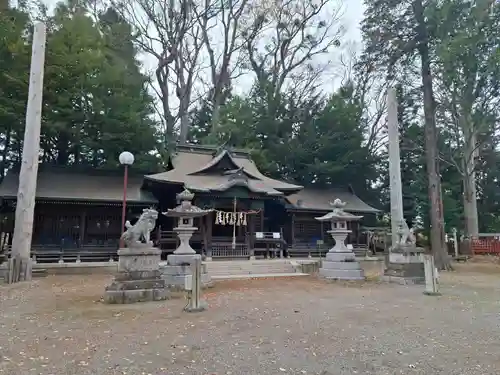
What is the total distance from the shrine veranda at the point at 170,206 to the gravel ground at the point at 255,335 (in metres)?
7.39

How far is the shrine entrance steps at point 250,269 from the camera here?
537 inches

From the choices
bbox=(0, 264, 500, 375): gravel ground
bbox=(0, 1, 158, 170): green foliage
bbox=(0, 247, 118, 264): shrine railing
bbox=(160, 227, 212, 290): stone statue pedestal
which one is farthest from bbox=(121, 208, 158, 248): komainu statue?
bbox=(0, 1, 158, 170): green foliage

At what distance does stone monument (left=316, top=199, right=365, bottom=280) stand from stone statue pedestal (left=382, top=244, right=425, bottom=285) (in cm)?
107

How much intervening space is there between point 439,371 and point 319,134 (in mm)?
22286

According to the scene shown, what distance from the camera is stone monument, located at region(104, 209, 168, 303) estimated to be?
7922mm

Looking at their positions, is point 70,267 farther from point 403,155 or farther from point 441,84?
point 403,155

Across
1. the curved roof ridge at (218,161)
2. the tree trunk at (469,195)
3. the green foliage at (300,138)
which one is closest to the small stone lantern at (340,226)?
the curved roof ridge at (218,161)

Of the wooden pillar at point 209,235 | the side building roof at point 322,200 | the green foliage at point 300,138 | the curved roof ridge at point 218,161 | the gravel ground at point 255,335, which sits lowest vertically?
the gravel ground at point 255,335

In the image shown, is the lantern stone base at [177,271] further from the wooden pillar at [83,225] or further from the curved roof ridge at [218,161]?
the curved roof ridge at [218,161]

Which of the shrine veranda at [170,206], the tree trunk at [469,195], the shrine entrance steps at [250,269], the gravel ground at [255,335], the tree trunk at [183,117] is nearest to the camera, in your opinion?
the gravel ground at [255,335]

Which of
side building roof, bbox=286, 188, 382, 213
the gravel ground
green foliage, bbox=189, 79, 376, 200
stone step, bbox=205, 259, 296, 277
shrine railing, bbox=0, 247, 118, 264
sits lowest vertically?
the gravel ground

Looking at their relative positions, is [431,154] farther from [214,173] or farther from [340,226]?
[214,173]

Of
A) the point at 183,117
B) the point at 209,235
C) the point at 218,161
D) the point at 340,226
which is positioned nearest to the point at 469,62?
the point at 340,226

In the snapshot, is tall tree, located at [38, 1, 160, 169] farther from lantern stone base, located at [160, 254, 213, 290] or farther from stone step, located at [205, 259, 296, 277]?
lantern stone base, located at [160, 254, 213, 290]
